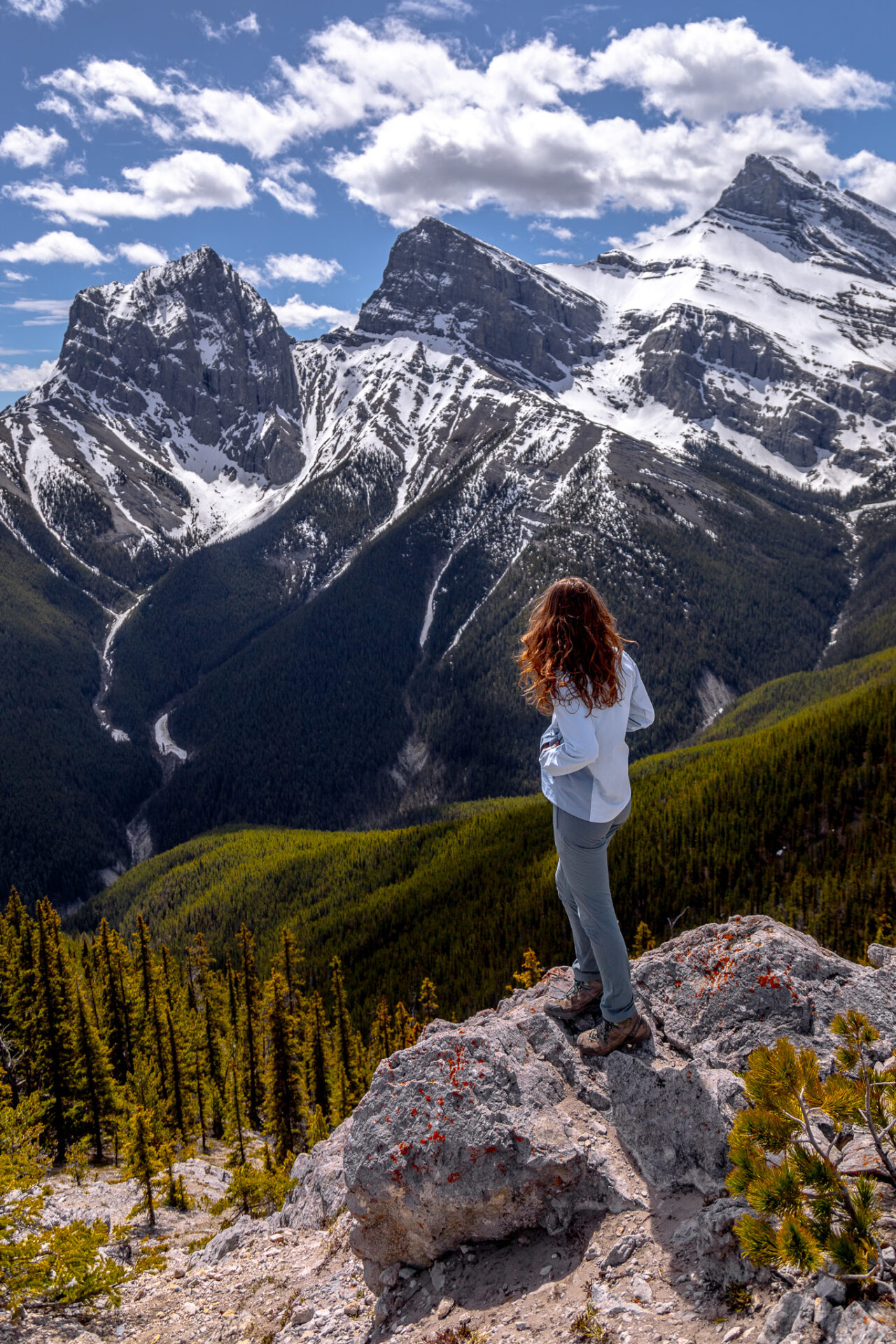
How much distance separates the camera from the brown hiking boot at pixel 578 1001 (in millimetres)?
9914

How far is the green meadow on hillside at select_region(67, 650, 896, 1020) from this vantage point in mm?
65250

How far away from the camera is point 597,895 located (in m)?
8.43

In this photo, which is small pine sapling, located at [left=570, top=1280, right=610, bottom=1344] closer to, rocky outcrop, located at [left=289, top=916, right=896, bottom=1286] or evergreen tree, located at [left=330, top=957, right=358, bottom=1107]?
rocky outcrop, located at [left=289, top=916, right=896, bottom=1286]

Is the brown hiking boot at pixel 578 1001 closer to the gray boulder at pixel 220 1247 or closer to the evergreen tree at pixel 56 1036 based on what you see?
the gray boulder at pixel 220 1247

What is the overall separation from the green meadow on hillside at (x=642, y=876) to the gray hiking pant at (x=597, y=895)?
1743 inches

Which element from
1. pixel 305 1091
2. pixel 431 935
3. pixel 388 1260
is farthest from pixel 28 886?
pixel 388 1260

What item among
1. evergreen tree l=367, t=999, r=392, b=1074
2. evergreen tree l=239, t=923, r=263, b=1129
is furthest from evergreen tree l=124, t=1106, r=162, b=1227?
evergreen tree l=239, t=923, r=263, b=1129

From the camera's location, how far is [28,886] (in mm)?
159500

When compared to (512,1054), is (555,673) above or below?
above

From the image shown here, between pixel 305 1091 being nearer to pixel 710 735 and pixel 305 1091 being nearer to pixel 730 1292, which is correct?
pixel 730 1292

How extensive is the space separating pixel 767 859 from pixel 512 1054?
231 ft

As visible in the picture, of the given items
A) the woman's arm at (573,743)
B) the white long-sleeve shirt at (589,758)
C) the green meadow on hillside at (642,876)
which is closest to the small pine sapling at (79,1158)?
the white long-sleeve shirt at (589,758)

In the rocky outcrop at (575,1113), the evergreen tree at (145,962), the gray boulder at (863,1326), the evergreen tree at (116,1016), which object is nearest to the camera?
the gray boulder at (863,1326)

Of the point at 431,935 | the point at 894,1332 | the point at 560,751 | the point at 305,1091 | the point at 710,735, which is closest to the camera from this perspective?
the point at 894,1332
